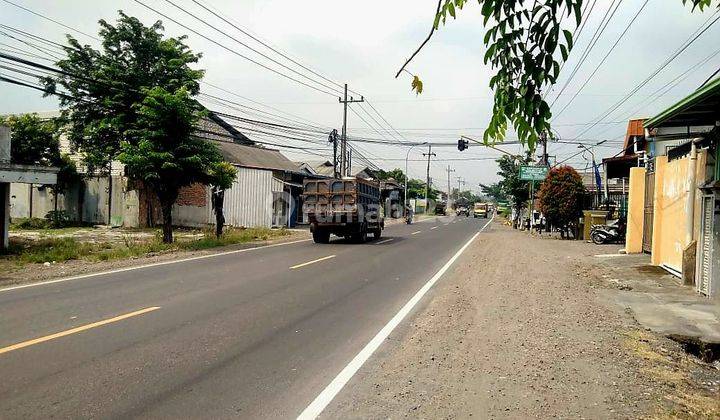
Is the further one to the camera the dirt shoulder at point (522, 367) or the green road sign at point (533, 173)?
the green road sign at point (533, 173)

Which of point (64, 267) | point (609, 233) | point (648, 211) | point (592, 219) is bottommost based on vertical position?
point (64, 267)

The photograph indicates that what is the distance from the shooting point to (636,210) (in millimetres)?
18250

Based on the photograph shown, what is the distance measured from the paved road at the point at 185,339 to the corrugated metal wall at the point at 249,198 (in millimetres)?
19453

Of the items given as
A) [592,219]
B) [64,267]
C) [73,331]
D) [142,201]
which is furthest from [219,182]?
[592,219]

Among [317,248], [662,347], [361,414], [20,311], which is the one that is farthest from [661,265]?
[20,311]

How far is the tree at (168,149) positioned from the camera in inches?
708

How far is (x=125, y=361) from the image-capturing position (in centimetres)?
557

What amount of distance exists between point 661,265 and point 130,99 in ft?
78.5

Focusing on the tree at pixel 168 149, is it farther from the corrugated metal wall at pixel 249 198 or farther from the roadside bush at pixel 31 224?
the roadside bush at pixel 31 224

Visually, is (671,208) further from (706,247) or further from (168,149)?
(168,149)

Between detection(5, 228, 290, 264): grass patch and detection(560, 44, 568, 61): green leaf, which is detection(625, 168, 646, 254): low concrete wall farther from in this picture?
detection(560, 44, 568, 61): green leaf

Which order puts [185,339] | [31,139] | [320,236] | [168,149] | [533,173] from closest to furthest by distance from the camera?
1. [185,339]
2. [168,149]
3. [320,236]
4. [31,139]
5. [533,173]

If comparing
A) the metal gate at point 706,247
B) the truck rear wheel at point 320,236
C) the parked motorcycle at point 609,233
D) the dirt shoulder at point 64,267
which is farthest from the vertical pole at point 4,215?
the parked motorcycle at point 609,233

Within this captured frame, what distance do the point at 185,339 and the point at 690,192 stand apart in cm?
1121
